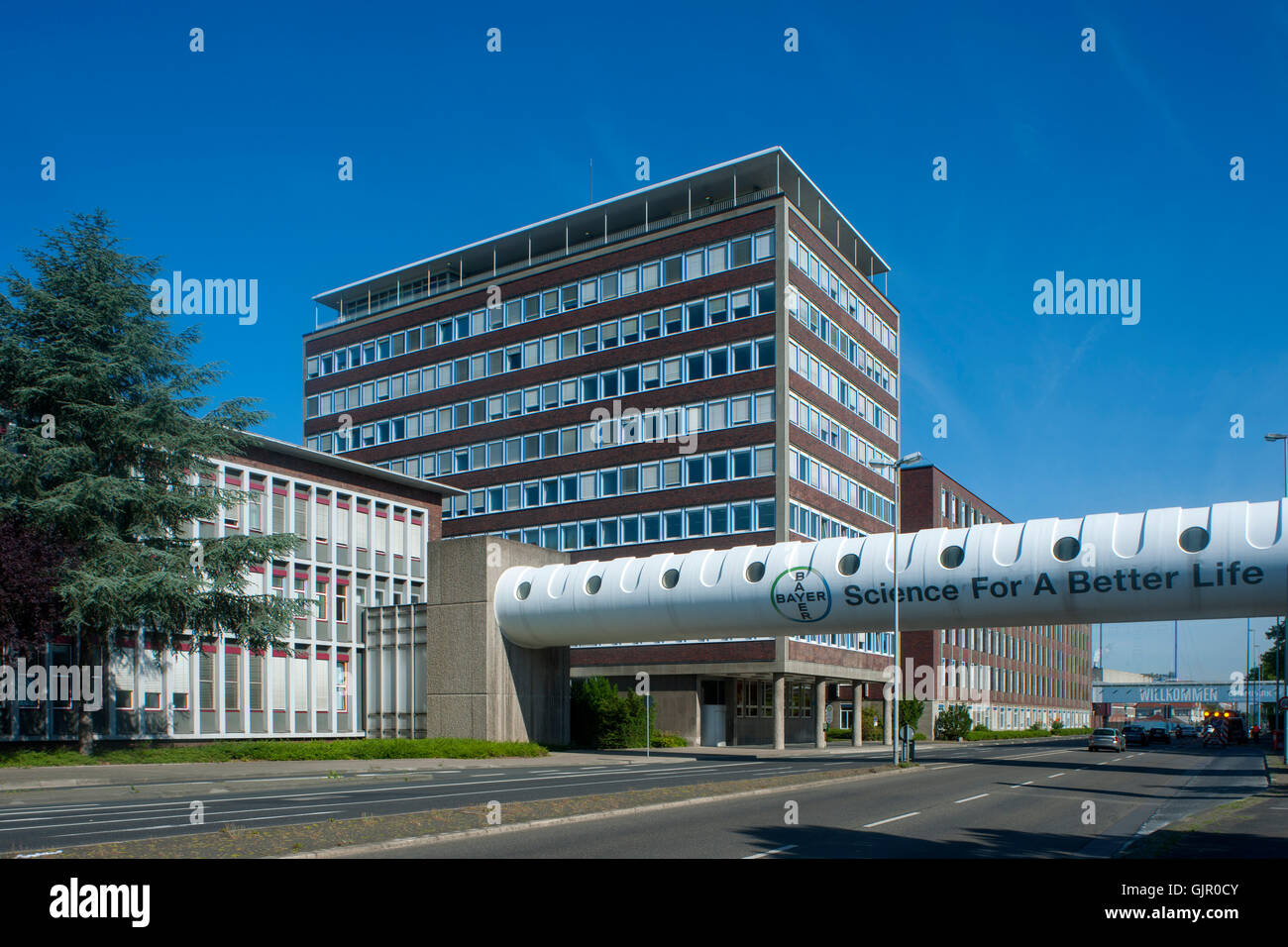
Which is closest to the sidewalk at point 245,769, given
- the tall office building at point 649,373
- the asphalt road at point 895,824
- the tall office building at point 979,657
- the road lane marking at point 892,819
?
the asphalt road at point 895,824

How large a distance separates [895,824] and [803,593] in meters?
17.5

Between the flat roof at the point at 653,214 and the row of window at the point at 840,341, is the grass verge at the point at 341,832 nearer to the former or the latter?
the row of window at the point at 840,341

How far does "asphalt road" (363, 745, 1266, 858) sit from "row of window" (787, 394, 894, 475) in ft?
104

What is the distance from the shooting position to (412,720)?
4288 centimetres

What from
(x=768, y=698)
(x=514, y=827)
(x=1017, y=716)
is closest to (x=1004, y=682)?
(x=1017, y=716)

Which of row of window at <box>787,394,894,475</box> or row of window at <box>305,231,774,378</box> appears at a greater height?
row of window at <box>305,231,774,378</box>

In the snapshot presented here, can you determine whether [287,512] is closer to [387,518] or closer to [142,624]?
[387,518]

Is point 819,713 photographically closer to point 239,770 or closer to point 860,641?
point 860,641

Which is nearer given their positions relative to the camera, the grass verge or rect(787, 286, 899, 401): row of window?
the grass verge

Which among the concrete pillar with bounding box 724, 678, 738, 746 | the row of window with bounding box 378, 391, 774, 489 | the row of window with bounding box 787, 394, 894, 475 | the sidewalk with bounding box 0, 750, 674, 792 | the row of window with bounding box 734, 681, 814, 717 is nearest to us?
the sidewalk with bounding box 0, 750, 674, 792

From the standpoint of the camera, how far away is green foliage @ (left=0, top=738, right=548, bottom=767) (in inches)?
1368

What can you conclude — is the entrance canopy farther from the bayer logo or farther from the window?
the window

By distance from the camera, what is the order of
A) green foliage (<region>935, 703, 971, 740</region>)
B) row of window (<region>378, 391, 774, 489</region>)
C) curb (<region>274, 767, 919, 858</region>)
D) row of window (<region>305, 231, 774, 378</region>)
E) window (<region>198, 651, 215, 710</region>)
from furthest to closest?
green foliage (<region>935, 703, 971, 740</region>) < row of window (<region>305, 231, 774, 378</region>) < row of window (<region>378, 391, 774, 489</region>) < window (<region>198, 651, 215, 710</region>) < curb (<region>274, 767, 919, 858</region>)

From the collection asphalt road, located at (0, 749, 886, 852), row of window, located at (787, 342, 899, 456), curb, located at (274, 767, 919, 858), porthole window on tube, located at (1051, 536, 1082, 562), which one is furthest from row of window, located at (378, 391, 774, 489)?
curb, located at (274, 767, 919, 858)
